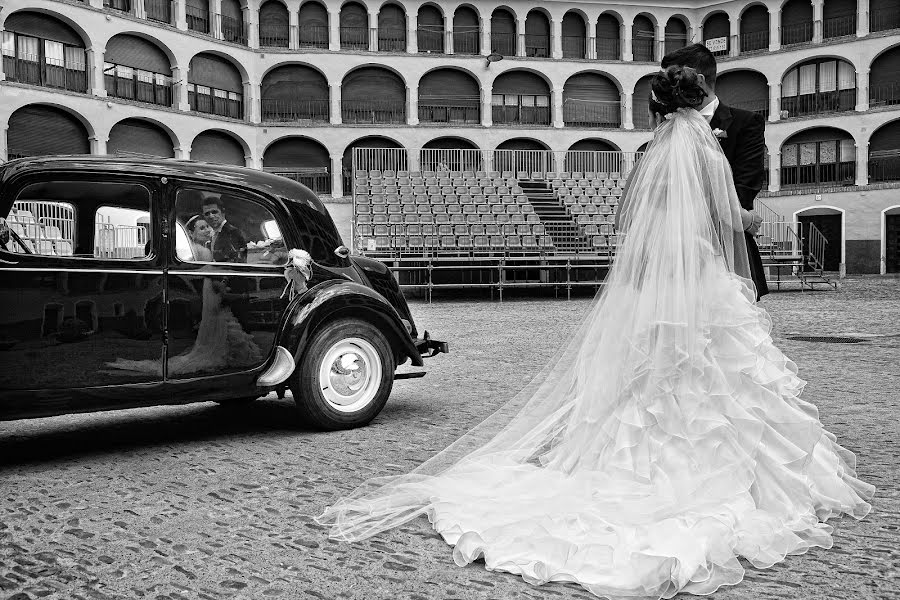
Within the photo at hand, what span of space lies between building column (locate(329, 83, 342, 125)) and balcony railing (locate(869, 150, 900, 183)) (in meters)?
26.4

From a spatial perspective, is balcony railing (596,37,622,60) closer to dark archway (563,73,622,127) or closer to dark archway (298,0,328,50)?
dark archway (563,73,622,127)

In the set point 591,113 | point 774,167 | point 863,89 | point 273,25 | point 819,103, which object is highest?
Answer: point 273,25

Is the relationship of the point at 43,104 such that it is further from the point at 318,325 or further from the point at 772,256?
the point at 318,325

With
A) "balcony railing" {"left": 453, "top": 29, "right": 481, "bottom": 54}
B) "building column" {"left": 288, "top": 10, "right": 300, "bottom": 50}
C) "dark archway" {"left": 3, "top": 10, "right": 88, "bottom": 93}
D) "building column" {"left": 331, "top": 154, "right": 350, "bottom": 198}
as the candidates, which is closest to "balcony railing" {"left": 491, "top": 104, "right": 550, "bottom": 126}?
"balcony railing" {"left": 453, "top": 29, "right": 481, "bottom": 54}

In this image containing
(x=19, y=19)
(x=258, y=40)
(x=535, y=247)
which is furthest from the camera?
(x=258, y=40)

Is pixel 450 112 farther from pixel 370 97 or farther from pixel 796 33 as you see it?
pixel 796 33

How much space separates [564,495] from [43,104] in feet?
112

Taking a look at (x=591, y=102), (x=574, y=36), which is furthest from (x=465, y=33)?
(x=591, y=102)

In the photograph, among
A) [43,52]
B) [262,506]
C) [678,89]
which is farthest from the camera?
[43,52]

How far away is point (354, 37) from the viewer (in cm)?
4000

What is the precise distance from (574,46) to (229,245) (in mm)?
40045

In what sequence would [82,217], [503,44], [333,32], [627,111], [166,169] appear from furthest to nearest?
[503,44] < [627,111] < [333,32] < [166,169] < [82,217]

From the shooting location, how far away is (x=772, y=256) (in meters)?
24.1

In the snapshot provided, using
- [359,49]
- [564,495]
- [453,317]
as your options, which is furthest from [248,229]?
[359,49]
